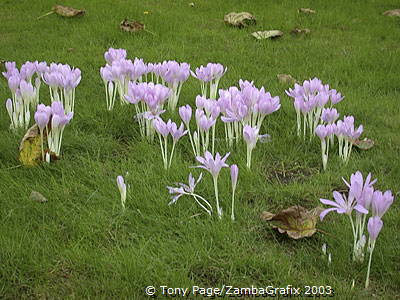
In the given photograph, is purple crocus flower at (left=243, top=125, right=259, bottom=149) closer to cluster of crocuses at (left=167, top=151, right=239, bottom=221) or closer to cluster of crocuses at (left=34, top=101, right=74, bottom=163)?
cluster of crocuses at (left=167, top=151, right=239, bottom=221)

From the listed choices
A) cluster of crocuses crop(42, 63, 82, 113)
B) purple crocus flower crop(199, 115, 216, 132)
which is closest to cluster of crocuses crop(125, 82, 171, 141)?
purple crocus flower crop(199, 115, 216, 132)

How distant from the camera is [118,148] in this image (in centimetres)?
379

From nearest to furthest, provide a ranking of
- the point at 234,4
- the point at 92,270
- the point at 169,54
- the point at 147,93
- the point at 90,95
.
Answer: the point at 92,270, the point at 147,93, the point at 90,95, the point at 169,54, the point at 234,4

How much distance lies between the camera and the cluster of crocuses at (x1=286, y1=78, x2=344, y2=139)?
11.9 feet

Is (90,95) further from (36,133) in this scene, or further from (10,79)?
(36,133)

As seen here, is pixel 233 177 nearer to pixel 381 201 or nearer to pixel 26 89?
pixel 381 201

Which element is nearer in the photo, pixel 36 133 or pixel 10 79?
pixel 36 133

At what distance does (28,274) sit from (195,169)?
1238mm

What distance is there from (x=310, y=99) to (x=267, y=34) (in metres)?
3.30

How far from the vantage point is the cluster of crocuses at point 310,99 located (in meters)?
3.64

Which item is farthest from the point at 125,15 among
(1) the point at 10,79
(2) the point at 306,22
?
(1) the point at 10,79

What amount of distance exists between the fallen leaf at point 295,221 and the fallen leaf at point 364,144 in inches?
42.3

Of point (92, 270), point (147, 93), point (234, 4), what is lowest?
point (234, 4)

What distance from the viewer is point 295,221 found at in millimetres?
2734
